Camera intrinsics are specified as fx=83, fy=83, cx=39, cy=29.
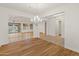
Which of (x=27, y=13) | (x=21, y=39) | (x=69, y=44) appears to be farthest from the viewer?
(x=69, y=44)

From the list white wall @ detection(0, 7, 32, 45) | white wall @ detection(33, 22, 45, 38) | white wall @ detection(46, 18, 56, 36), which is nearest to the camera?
white wall @ detection(0, 7, 32, 45)

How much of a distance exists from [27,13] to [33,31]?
1.51 feet

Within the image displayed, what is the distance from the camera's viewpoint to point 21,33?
1.88 m

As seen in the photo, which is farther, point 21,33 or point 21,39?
point 21,39

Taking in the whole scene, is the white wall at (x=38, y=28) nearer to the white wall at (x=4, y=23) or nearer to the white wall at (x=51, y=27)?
the white wall at (x=51, y=27)

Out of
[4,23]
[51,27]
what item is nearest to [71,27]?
[51,27]

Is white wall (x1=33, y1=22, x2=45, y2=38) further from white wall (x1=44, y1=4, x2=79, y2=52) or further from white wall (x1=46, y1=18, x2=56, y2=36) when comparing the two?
white wall (x1=44, y1=4, x2=79, y2=52)

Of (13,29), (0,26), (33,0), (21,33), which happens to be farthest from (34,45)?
(33,0)

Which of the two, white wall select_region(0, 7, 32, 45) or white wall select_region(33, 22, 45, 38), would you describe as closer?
white wall select_region(0, 7, 32, 45)

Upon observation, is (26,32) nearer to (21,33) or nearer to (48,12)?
(21,33)

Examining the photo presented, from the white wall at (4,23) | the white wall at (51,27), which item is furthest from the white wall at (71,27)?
the white wall at (4,23)

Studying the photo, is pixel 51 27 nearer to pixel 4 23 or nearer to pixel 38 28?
pixel 38 28

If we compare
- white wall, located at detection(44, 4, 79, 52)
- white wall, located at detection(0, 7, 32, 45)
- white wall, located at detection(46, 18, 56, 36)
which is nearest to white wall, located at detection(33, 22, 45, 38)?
white wall, located at detection(46, 18, 56, 36)

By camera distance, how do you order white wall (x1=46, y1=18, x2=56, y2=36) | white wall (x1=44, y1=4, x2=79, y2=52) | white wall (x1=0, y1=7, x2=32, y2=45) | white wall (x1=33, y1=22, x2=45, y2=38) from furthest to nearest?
white wall (x1=44, y1=4, x2=79, y2=52)
white wall (x1=46, y1=18, x2=56, y2=36)
white wall (x1=33, y1=22, x2=45, y2=38)
white wall (x1=0, y1=7, x2=32, y2=45)
